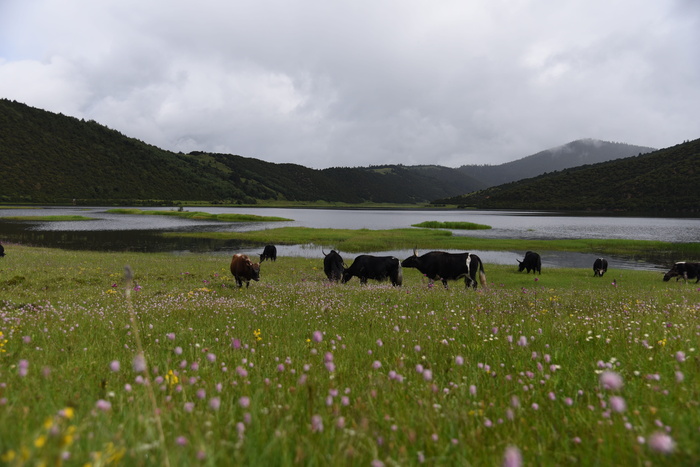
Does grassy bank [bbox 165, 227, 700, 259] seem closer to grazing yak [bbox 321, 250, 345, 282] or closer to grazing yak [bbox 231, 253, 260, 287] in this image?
grazing yak [bbox 321, 250, 345, 282]

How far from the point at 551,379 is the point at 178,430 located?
3600 mm

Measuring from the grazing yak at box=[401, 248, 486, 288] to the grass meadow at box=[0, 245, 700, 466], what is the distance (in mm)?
11157

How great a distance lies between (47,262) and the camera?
27188 mm

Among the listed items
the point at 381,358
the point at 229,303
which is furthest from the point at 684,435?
Answer: the point at 229,303

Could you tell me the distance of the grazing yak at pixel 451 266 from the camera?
20391 mm

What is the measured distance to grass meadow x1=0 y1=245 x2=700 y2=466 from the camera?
2270mm

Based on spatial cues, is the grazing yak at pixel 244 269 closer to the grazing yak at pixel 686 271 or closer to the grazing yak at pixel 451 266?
the grazing yak at pixel 451 266

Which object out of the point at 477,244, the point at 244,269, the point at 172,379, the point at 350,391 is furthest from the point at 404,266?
the point at 477,244

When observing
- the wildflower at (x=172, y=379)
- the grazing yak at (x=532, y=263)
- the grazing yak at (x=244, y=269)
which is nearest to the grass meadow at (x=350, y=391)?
the wildflower at (x=172, y=379)

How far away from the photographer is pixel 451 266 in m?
20.5

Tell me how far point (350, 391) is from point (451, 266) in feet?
58.5

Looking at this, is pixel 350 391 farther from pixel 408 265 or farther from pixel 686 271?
pixel 686 271

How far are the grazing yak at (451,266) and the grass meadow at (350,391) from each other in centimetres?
1116

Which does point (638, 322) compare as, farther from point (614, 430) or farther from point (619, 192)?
point (619, 192)
